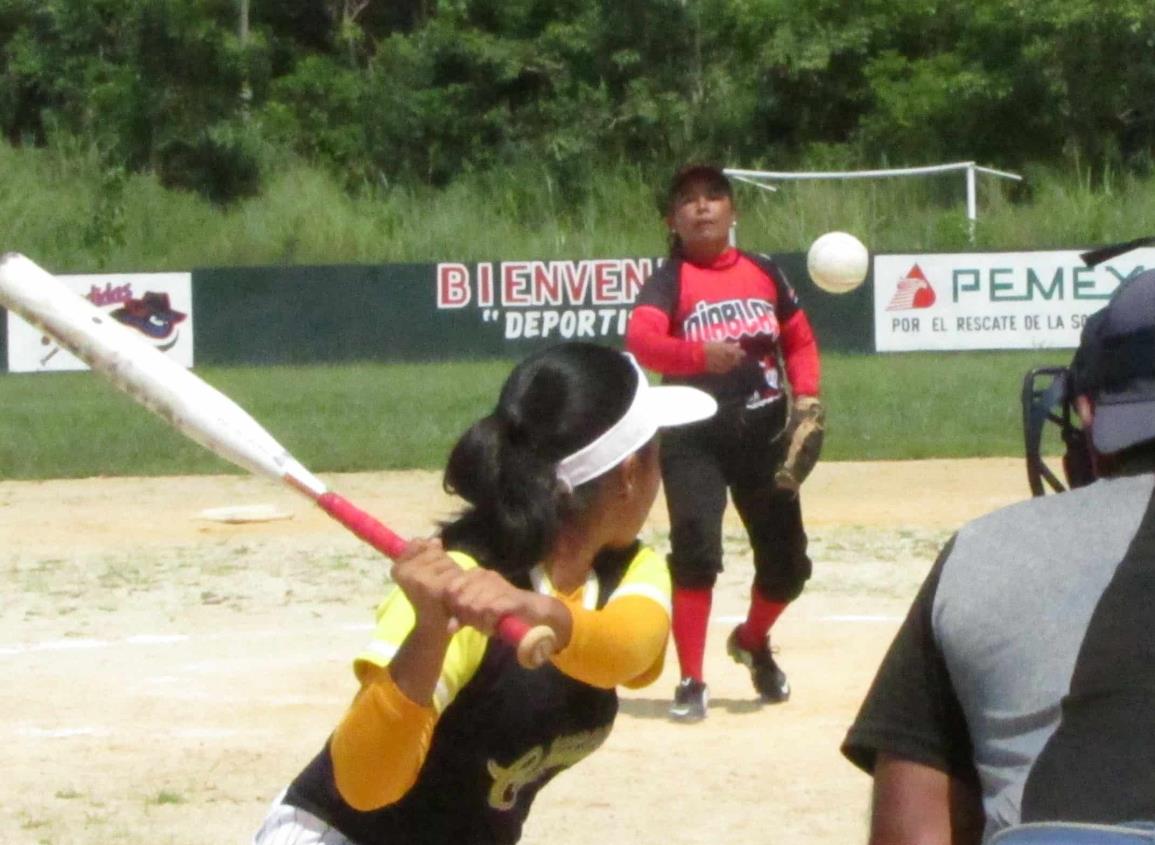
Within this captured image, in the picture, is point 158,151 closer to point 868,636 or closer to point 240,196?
point 240,196

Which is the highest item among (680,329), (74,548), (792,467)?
(680,329)

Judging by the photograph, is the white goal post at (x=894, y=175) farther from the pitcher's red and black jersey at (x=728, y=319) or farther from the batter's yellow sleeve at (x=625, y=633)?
the batter's yellow sleeve at (x=625, y=633)

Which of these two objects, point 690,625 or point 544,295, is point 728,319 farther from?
point 544,295

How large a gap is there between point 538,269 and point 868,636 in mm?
20103

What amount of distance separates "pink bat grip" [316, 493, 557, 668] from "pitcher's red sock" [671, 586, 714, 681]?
→ 412cm

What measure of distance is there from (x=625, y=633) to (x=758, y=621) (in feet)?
13.7

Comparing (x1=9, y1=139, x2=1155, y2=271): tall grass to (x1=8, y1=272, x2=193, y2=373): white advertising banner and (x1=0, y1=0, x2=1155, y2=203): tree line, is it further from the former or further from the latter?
(x1=8, y1=272, x2=193, y2=373): white advertising banner

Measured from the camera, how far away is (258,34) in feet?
150

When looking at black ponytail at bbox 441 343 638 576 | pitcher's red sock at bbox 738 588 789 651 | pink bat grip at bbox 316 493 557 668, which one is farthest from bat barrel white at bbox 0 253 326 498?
pitcher's red sock at bbox 738 588 789 651

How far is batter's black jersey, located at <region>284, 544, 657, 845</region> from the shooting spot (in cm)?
301

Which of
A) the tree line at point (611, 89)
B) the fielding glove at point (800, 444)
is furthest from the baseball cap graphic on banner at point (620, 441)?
the tree line at point (611, 89)

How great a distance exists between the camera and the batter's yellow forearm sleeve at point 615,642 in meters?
2.93

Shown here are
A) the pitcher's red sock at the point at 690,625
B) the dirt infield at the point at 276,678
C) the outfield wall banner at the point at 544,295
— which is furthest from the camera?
the outfield wall banner at the point at 544,295

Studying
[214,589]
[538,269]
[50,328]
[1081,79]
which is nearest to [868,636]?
[214,589]
